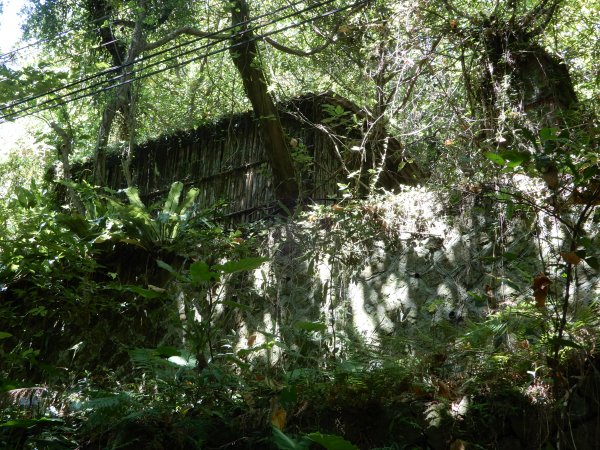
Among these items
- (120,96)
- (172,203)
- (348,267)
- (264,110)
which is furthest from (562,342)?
(120,96)

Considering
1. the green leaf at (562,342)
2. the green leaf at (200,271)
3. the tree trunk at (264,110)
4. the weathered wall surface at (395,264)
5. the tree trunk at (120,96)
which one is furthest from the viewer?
the tree trunk at (120,96)

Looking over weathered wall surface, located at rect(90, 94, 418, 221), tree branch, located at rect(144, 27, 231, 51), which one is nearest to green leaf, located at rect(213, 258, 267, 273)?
weathered wall surface, located at rect(90, 94, 418, 221)

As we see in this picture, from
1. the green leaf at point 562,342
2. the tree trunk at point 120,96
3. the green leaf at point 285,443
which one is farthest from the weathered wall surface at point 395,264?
the tree trunk at point 120,96

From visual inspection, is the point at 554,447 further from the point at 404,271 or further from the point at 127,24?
the point at 127,24

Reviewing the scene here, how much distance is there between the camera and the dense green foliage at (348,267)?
3.75m

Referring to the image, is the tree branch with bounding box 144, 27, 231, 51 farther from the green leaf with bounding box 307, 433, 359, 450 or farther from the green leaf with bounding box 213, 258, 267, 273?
the green leaf with bounding box 307, 433, 359, 450

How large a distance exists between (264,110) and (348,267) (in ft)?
7.64

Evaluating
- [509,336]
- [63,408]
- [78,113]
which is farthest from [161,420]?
[78,113]

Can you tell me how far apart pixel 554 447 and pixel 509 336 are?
77cm

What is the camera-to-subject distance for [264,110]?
741 cm

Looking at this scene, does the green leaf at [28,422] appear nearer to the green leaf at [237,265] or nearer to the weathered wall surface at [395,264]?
the green leaf at [237,265]

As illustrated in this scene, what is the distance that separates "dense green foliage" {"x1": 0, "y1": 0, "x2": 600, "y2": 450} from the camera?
375cm

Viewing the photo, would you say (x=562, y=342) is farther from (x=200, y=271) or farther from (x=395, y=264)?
(x=395, y=264)

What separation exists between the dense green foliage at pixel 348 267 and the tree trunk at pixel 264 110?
0.03 meters
